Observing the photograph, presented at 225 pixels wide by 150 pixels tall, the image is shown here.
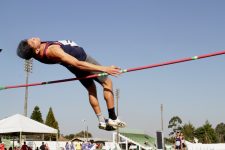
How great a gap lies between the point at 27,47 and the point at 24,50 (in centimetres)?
8

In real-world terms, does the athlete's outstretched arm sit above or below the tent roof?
above

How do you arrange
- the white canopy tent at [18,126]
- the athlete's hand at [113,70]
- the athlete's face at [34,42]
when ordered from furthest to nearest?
the white canopy tent at [18,126]
the athlete's face at [34,42]
the athlete's hand at [113,70]

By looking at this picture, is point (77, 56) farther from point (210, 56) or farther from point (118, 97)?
point (118, 97)

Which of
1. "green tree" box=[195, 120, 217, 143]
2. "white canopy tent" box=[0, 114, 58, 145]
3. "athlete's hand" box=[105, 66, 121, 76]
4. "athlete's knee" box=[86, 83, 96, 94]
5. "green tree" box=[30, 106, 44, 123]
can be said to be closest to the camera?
"athlete's hand" box=[105, 66, 121, 76]

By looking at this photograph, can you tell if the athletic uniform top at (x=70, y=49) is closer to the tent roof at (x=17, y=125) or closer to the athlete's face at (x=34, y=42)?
the athlete's face at (x=34, y=42)

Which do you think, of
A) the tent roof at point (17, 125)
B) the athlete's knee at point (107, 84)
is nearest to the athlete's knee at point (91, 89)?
the athlete's knee at point (107, 84)

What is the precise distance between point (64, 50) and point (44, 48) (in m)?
0.29

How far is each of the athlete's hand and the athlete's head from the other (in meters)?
1.07

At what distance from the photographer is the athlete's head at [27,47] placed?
481cm

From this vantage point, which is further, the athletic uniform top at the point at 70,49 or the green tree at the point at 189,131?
the green tree at the point at 189,131

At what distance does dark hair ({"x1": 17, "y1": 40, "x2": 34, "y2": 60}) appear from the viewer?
486cm

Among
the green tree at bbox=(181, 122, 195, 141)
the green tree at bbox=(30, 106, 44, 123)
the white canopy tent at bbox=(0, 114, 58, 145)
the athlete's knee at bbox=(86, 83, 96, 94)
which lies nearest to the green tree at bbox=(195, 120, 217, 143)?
the green tree at bbox=(181, 122, 195, 141)

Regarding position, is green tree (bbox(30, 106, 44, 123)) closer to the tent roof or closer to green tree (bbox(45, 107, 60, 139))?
green tree (bbox(45, 107, 60, 139))

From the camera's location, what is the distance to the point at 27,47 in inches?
191
